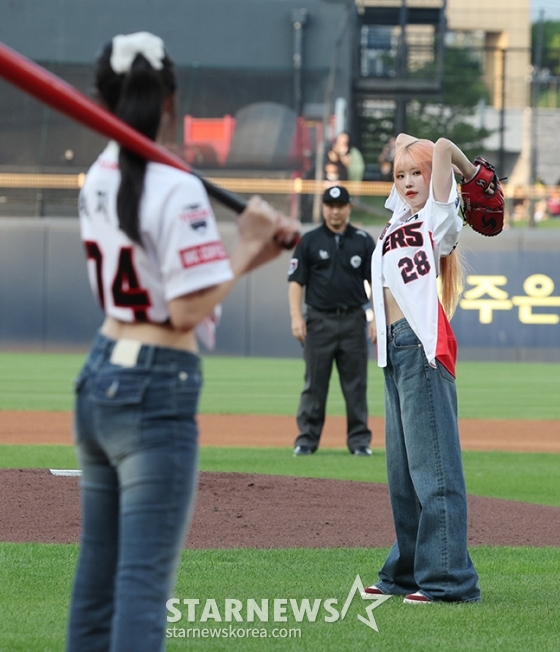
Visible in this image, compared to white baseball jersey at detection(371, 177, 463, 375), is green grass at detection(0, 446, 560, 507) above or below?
below

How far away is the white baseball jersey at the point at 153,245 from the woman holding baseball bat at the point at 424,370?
6.98 ft

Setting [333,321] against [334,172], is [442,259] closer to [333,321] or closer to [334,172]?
[333,321]

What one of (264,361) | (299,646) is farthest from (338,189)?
(264,361)

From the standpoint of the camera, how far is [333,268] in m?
10.5

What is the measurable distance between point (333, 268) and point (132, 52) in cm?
767

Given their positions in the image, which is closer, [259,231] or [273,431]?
[259,231]

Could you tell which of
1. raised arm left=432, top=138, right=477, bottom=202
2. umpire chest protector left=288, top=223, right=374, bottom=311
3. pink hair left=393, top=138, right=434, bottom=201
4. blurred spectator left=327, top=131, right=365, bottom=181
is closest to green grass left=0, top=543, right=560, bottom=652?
raised arm left=432, top=138, right=477, bottom=202

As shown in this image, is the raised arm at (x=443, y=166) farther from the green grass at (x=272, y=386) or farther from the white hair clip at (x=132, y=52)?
the green grass at (x=272, y=386)

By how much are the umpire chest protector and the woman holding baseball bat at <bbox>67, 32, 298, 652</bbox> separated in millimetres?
7632

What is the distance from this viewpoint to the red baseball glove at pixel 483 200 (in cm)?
499

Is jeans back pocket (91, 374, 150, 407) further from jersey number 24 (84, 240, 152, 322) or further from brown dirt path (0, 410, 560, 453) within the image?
brown dirt path (0, 410, 560, 453)

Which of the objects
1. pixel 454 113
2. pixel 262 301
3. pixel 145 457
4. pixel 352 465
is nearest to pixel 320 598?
pixel 145 457

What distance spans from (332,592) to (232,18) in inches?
929

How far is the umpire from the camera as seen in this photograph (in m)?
10.5
